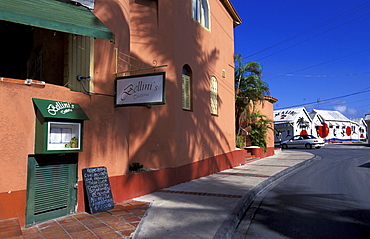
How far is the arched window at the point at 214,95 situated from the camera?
41.8 feet

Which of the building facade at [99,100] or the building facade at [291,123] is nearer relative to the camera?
the building facade at [99,100]

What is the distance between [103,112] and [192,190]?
12.0 ft

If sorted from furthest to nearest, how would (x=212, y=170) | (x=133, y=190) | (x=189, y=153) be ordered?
(x=212, y=170) → (x=189, y=153) → (x=133, y=190)

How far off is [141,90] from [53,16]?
2.26m

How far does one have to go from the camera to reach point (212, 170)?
12.3m

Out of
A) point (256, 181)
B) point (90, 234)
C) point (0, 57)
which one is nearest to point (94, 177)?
point (90, 234)

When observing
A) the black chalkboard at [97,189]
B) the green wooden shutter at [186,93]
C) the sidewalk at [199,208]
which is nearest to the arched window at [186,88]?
the green wooden shutter at [186,93]

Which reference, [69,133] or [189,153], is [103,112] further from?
[189,153]

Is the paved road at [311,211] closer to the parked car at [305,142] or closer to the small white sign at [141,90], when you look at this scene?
the small white sign at [141,90]

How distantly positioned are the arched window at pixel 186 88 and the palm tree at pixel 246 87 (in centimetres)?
802

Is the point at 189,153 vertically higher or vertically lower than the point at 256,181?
higher

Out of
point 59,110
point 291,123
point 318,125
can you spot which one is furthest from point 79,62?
point 318,125

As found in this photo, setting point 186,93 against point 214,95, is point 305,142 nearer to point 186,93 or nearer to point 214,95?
point 214,95

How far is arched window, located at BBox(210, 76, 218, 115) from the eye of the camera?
12.7 metres
